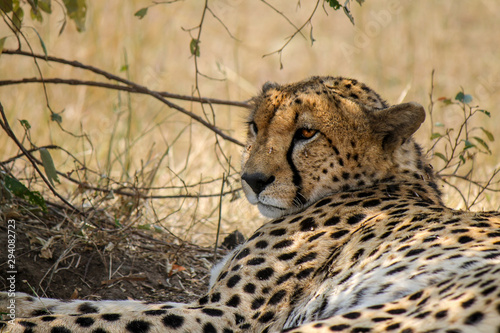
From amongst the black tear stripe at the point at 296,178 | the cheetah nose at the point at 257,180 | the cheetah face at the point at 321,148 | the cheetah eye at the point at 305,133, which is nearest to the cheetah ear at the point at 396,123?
the cheetah face at the point at 321,148

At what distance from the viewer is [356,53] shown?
845 centimetres

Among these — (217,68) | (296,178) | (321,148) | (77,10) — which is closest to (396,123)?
(321,148)

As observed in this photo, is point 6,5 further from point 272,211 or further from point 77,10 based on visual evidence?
point 272,211

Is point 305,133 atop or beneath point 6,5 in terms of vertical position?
beneath

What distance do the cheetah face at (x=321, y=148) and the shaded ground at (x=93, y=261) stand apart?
2.19 ft

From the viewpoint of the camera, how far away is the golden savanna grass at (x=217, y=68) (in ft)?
17.9

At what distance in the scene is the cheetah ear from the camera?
2980 millimetres

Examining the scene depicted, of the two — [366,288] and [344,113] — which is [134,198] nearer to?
[344,113]

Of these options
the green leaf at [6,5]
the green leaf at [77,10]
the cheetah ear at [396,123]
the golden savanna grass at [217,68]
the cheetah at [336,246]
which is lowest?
the cheetah at [336,246]

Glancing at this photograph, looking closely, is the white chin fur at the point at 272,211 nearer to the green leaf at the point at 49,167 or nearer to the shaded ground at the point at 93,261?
the shaded ground at the point at 93,261

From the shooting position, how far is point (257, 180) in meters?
Result: 2.90

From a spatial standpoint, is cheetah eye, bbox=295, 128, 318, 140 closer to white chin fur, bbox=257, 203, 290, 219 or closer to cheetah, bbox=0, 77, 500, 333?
cheetah, bbox=0, 77, 500, 333

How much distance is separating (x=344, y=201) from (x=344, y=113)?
0.38 meters

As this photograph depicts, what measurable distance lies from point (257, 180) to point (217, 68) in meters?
4.71
